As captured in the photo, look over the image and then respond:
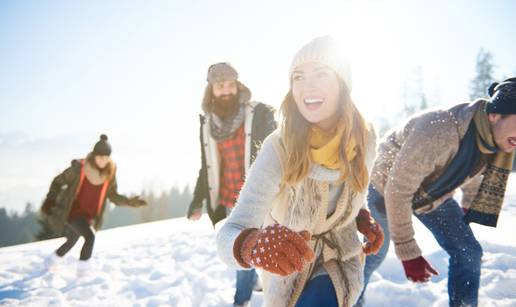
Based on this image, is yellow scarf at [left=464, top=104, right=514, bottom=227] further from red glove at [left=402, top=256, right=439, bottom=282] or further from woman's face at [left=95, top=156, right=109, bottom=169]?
woman's face at [left=95, top=156, right=109, bottom=169]

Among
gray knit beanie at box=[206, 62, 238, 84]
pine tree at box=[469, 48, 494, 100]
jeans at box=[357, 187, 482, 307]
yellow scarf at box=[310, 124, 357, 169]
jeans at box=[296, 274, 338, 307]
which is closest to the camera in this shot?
jeans at box=[296, 274, 338, 307]

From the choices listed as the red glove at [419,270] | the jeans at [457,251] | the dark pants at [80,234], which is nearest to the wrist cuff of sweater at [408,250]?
the red glove at [419,270]

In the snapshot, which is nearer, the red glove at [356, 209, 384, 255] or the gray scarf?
the red glove at [356, 209, 384, 255]

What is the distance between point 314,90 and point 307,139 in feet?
0.79

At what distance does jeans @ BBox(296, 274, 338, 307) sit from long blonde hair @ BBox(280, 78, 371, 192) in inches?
18.2

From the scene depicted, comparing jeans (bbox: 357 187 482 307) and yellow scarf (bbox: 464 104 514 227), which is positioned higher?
yellow scarf (bbox: 464 104 514 227)

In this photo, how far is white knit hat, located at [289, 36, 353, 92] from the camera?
1603 millimetres

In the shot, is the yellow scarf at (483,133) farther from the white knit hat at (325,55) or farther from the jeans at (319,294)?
the jeans at (319,294)

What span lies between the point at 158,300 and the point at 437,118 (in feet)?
11.2

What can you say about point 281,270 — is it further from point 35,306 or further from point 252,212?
point 35,306

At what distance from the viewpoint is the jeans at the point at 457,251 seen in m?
2.30

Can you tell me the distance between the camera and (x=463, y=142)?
220 cm

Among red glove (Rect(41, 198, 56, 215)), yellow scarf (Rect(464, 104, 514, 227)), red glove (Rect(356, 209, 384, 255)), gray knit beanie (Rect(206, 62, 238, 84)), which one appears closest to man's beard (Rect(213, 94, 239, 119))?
gray knit beanie (Rect(206, 62, 238, 84))

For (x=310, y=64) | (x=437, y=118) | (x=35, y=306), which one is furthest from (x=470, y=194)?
(x=35, y=306)
